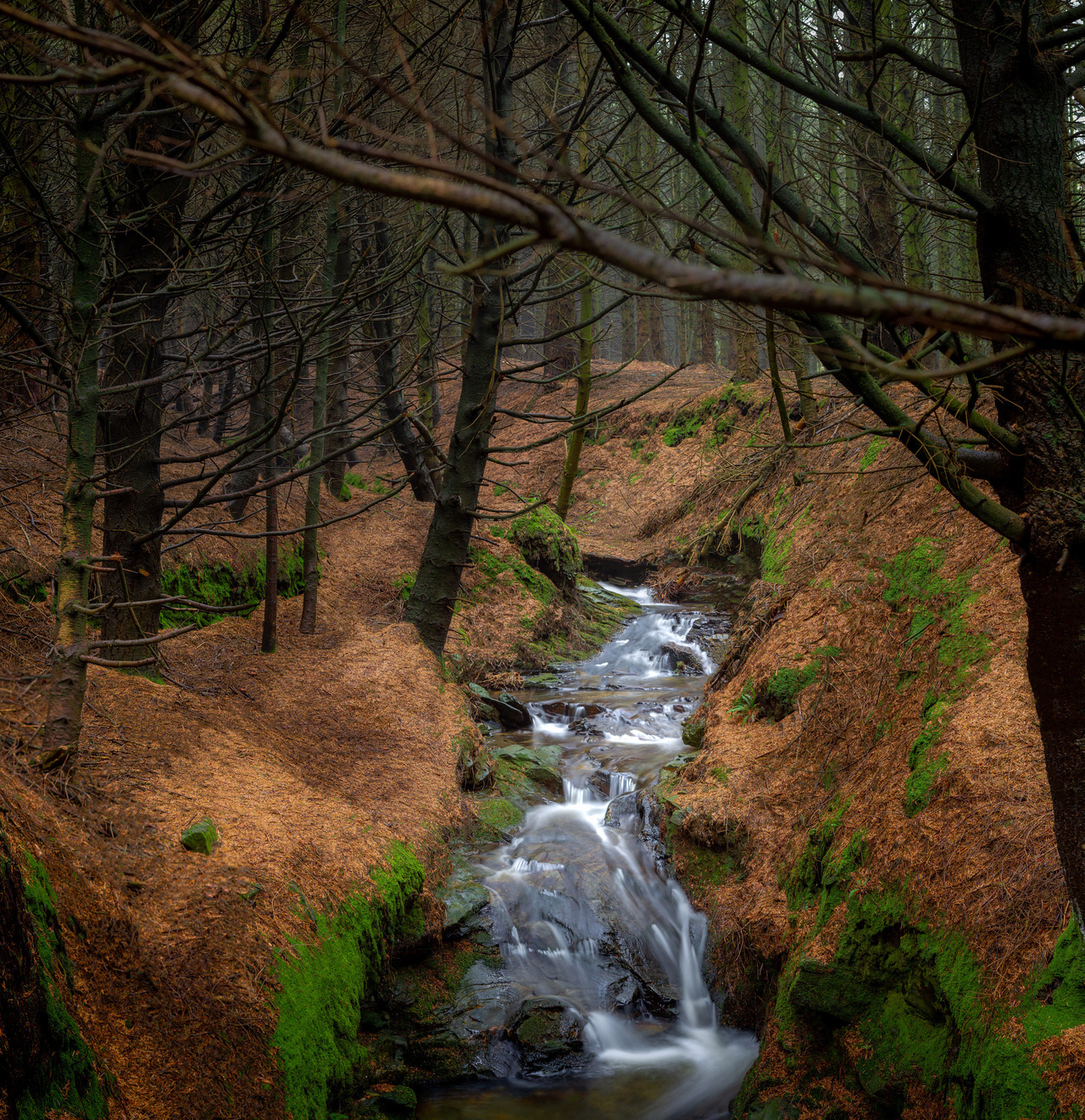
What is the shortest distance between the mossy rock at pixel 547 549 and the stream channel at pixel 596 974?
5.06 metres

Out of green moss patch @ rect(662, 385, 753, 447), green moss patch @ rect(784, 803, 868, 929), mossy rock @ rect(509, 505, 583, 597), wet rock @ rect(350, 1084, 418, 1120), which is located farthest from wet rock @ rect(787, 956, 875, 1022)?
green moss patch @ rect(662, 385, 753, 447)

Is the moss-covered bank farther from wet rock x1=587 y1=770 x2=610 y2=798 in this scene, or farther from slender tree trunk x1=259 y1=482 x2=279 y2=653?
slender tree trunk x1=259 y1=482 x2=279 y2=653

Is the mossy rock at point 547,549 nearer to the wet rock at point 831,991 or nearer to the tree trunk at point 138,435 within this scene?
the tree trunk at point 138,435

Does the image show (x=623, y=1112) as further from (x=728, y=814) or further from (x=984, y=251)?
(x=984, y=251)

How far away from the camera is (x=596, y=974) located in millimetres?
5773

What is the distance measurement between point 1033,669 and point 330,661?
653 cm

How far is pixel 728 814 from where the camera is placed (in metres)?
6.12

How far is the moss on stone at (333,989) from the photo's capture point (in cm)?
364

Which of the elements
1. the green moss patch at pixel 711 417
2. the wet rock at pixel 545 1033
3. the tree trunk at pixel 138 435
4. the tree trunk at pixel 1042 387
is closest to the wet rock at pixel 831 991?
the wet rock at pixel 545 1033

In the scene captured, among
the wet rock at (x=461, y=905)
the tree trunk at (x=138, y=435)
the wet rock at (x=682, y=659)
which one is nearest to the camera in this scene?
the wet rock at (x=461, y=905)

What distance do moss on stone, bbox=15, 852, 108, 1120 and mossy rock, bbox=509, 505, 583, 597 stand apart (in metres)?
10.4

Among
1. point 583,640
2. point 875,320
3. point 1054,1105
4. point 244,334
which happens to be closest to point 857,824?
point 1054,1105

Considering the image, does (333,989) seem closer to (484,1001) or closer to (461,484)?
(484,1001)

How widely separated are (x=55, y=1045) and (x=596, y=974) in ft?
13.0
